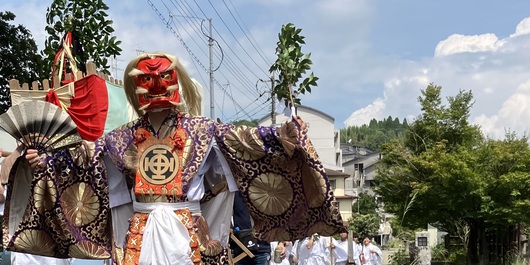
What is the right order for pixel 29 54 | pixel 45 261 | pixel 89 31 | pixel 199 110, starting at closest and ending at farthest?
1. pixel 199 110
2. pixel 45 261
3. pixel 89 31
4. pixel 29 54

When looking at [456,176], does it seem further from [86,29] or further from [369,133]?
[369,133]

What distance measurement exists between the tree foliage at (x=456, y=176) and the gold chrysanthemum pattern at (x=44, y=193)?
16101 millimetres

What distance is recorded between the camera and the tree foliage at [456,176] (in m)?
19.7

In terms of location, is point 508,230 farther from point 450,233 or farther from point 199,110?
point 199,110

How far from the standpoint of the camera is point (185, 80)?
16.1ft

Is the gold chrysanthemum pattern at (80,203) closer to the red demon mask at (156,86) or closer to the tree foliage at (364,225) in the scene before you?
the red demon mask at (156,86)

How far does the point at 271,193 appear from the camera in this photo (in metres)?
4.85

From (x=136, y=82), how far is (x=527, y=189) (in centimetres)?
1674

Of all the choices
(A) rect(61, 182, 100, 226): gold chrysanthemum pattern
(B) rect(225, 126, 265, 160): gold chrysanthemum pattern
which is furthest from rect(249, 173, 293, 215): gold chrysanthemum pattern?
(A) rect(61, 182, 100, 226): gold chrysanthemum pattern

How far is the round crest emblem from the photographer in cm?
457

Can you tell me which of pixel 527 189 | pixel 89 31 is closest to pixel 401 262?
pixel 527 189

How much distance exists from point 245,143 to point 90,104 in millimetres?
3079

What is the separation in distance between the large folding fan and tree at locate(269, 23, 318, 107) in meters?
1.38

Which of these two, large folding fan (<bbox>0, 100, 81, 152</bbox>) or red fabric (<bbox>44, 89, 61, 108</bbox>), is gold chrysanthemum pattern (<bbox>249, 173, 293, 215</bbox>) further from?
red fabric (<bbox>44, 89, 61, 108</bbox>)
